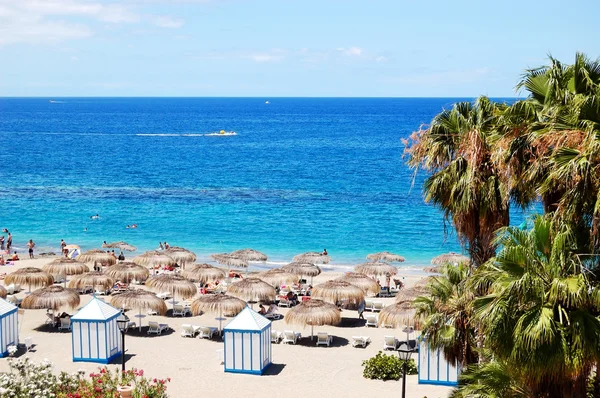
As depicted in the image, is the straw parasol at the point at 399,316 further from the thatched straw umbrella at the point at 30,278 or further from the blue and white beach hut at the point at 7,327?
the thatched straw umbrella at the point at 30,278

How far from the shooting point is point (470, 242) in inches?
532

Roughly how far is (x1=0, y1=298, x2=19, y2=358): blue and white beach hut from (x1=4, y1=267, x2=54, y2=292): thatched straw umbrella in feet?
17.6

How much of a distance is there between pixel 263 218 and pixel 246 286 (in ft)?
92.5

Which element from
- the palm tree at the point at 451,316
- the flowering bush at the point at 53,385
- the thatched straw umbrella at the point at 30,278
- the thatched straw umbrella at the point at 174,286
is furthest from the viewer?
the thatched straw umbrella at the point at 30,278

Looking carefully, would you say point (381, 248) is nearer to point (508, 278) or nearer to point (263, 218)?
point (263, 218)

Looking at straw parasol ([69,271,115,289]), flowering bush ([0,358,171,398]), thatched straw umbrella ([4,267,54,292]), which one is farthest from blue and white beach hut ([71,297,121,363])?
thatched straw umbrella ([4,267,54,292])

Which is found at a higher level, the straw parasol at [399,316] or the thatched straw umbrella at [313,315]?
the straw parasol at [399,316]

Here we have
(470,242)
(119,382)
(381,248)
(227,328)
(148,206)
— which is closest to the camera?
(470,242)

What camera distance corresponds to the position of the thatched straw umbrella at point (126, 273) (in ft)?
95.6

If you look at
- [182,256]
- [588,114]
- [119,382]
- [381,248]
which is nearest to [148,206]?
[381,248]

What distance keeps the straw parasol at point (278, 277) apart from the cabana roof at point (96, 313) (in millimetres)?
7737

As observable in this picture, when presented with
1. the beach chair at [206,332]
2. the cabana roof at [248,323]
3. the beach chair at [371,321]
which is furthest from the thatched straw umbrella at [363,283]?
the cabana roof at [248,323]

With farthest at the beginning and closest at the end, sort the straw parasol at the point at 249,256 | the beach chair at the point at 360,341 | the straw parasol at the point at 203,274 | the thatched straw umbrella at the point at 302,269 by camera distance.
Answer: the straw parasol at the point at 249,256
the thatched straw umbrella at the point at 302,269
the straw parasol at the point at 203,274
the beach chair at the point at 360,341

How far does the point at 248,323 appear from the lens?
20922 millimetres
